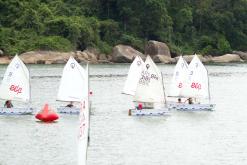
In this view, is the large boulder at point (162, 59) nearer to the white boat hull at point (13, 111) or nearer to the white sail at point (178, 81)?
the white sail at point (178, 81)

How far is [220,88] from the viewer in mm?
94062

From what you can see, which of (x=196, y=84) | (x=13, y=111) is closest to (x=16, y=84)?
(x=13, y=111)

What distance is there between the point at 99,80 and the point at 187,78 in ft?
94.0

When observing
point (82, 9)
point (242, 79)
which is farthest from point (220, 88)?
point (82, 9)

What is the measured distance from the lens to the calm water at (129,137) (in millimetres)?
45781

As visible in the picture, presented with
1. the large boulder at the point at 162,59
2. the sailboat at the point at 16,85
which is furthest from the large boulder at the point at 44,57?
the sailboat at the point at 16,85

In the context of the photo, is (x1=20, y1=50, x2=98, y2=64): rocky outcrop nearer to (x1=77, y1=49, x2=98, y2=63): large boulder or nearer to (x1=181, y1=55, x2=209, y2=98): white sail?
(x1=77, y1=49, x2=98, y2=63): large boulder

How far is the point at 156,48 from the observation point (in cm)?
13738

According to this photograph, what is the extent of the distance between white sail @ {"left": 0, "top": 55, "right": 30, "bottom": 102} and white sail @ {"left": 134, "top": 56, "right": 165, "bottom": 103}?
981 cm

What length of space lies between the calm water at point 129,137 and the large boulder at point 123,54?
51.6 metres

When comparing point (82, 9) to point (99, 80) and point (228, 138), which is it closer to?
point (99, 80)

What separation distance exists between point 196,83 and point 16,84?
17575 mm

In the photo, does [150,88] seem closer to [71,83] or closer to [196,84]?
[71,83]

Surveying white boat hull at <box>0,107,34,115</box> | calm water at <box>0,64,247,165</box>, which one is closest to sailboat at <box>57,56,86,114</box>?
calm water at <box>0,64,247,165</box>
